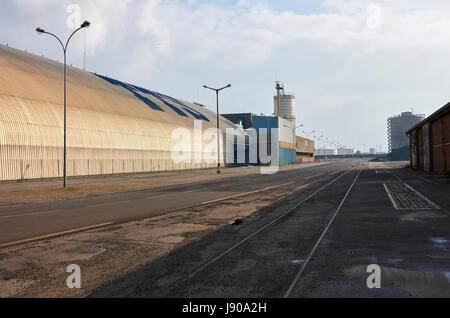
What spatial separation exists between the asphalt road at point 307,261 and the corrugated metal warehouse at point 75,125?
28.8 metres

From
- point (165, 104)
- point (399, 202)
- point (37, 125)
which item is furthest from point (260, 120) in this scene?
point (399, 202)

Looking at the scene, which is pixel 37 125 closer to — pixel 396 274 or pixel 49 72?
pixel 49 72

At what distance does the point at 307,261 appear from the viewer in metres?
7.14

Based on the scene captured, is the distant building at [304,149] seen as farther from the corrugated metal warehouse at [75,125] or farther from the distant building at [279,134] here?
the corrugated metal warehouse at [75,125]

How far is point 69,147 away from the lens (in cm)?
3841

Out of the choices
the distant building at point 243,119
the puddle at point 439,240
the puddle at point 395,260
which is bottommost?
the puddle at point 395,260

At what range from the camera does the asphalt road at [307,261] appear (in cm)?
558

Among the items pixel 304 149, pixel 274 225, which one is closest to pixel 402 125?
pixel 304 149

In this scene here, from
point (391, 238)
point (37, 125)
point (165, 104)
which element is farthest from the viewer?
point (165, 104)

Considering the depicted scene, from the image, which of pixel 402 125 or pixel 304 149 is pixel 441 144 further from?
pixel 402 125

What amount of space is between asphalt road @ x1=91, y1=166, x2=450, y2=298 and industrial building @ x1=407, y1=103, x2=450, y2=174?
25.6 m

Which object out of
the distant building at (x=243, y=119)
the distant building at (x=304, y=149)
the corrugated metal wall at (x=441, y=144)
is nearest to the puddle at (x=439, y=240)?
the corrugated metal wall at (x=441, y=144)

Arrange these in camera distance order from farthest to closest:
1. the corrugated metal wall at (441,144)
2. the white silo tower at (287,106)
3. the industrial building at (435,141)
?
1. the white silo tower at (287,106)
2. the industrial building at (435,141)
3. the corrugated metal wall at (441,144)
